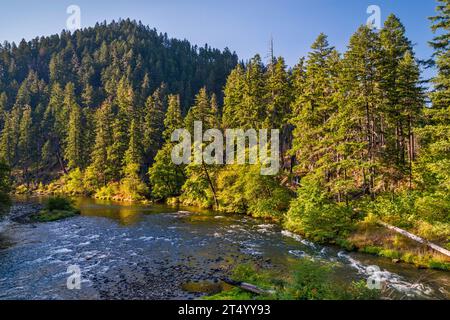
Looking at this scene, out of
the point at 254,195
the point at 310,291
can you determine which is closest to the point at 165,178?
the point at 254,195

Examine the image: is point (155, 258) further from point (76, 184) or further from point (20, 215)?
point (76, 184)

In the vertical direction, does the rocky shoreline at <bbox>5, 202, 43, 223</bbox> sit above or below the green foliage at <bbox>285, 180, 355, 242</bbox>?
below

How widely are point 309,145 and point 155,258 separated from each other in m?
22.4

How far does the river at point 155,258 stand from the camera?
1623 cm

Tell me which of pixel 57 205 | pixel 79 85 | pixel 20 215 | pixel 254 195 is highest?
pixel 79 85

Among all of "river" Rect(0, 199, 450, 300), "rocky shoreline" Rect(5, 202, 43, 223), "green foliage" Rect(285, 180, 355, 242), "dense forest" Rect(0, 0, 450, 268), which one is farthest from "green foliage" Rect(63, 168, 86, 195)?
"green foliage" Rect(285, 180, 355, 242)

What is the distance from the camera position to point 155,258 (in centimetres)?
2200

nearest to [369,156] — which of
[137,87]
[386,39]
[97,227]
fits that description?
[386,39]

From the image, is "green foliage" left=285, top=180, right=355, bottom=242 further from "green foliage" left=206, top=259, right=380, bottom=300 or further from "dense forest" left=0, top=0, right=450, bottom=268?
"green foliage" left=206, top=259, right=380, bottom=300

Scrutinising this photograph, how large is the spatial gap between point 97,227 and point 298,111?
27.7 metres

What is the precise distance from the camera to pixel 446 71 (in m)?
23.6

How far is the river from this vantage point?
16234mm

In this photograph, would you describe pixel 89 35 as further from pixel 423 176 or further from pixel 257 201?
pixel 423 176

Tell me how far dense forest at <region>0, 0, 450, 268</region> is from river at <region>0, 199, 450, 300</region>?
11.4 ft
